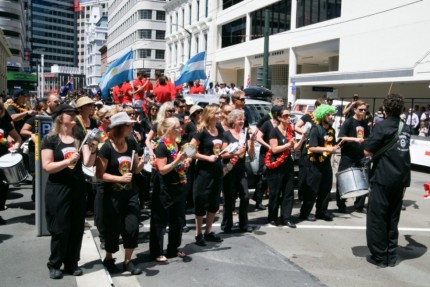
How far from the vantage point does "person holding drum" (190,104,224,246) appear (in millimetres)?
6227

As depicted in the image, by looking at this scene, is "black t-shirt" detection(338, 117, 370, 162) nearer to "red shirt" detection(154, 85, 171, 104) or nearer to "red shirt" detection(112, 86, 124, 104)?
"red shirt" detection(154, 85, 171, 104)

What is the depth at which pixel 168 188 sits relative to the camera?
5473mm

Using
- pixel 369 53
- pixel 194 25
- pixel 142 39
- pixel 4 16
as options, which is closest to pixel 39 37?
pixel 4 16

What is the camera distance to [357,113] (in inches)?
321

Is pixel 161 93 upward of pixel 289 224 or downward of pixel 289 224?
upward

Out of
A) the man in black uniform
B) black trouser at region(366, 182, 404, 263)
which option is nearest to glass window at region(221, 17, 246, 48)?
the man in black uniform

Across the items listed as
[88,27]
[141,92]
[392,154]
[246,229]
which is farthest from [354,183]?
[88,27]

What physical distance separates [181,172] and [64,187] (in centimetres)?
134

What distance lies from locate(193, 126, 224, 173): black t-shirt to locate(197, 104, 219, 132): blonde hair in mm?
61

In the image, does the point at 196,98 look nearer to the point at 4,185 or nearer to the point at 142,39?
the point at 4,185

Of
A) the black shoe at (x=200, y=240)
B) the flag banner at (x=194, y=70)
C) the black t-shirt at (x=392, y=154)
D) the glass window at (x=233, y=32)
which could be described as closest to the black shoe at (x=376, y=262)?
the black t-shirt at (x=392, y=154)

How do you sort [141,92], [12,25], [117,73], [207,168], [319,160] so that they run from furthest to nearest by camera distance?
[12,25] → [141,92] → [117,73] → [319,160] → [207,168]

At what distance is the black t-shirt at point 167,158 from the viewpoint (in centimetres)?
536

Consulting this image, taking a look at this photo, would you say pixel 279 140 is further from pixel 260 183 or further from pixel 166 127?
pixel 166 127
